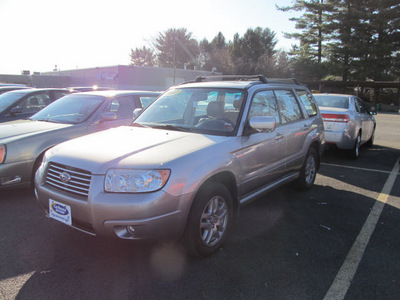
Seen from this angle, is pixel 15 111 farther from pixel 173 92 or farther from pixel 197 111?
pixel 197 111

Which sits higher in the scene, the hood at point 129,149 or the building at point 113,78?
the building at point 113,78

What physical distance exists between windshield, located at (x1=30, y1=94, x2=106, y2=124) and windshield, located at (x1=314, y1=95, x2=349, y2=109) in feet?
18.8

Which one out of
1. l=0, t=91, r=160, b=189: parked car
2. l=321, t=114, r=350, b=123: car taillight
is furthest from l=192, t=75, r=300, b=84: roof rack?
l=321, t=114, r=350, b=123: car taillight

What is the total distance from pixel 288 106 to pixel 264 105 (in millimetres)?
800

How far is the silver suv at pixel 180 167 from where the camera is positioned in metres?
2.54

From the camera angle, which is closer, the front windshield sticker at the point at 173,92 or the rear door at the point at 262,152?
the rear door at the point at 262,152

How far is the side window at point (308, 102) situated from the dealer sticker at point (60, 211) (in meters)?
3.98

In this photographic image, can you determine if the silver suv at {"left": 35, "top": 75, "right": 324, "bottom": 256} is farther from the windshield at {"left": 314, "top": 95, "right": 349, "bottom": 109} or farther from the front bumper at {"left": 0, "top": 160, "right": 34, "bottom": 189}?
the windshield at {"left": 314, "top": 95, "right": 349, "bottom": 109}

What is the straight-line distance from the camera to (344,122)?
282 inches

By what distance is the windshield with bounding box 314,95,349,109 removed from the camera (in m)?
7.79

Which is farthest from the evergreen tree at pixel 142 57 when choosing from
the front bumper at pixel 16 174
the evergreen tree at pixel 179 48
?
the front bumper at pixel 16 174

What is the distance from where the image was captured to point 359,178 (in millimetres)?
6059

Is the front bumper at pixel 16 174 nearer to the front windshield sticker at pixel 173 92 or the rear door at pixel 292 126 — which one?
the front windshield sticker at pixel 173 92

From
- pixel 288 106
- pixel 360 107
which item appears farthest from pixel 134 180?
pixel 360 107
